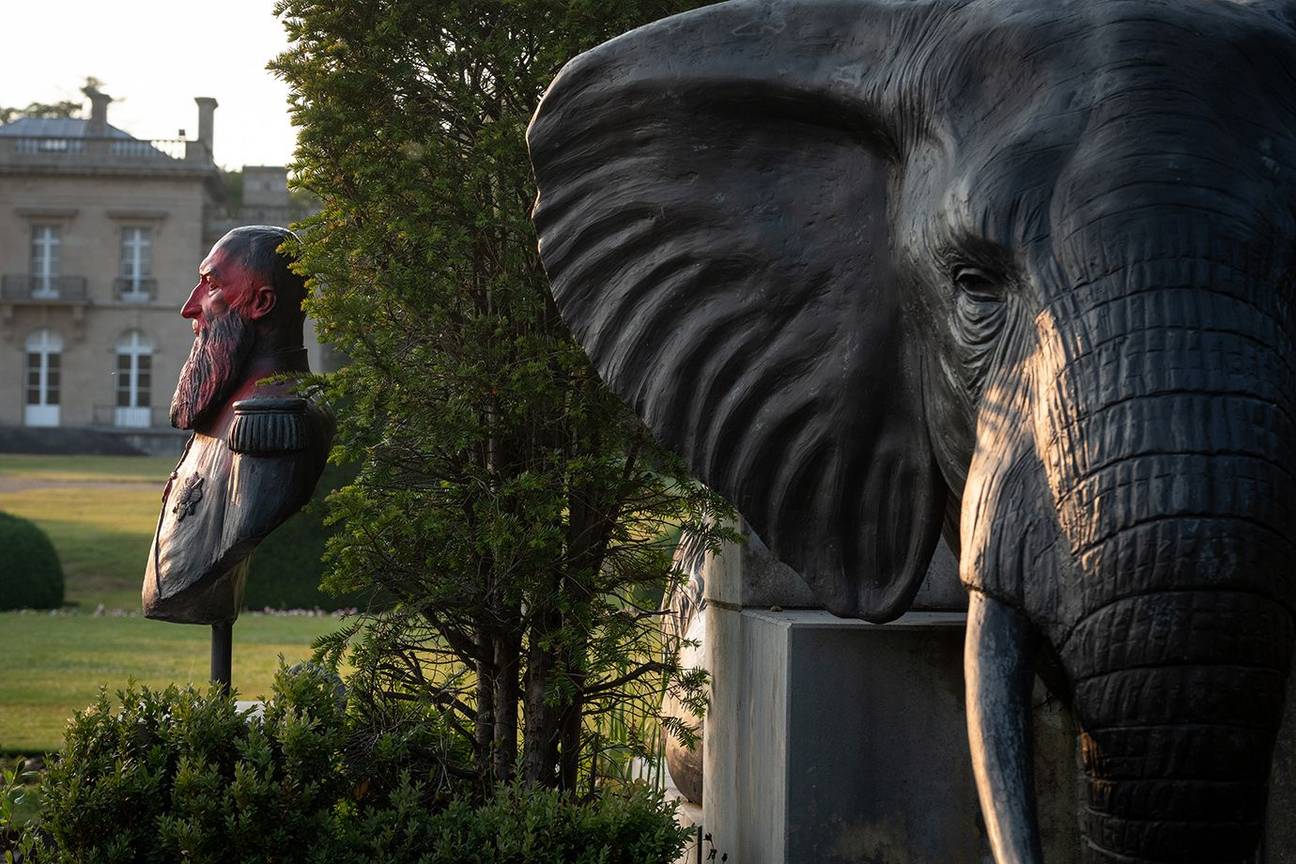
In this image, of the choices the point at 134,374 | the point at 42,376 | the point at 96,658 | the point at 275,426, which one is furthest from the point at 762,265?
the point at 42,376

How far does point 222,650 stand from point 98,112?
55.4 m

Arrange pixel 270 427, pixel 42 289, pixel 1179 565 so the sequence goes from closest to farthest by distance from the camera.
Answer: pixel 1179 565, pixel 270 427, pixel 42 289

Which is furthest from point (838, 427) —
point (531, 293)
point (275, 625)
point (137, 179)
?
point (137, 179)

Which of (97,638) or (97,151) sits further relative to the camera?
(97,151)

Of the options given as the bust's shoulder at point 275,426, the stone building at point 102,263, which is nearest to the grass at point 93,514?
the stone building at point 102,263

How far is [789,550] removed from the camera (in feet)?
9.50

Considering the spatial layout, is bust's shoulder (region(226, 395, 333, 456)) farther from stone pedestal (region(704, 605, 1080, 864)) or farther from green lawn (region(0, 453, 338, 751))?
stone pedestal (region(704, 605, 1080, 864))

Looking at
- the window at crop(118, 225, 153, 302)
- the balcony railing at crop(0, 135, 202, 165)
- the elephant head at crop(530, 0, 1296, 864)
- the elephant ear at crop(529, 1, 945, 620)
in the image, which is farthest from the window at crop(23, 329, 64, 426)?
the elephant head at crop(530, 0, 1296, 864)

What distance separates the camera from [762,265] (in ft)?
9.02

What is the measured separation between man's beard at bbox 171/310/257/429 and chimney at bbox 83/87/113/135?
5398 centimetres

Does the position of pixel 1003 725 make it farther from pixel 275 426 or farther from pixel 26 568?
pixel 26 568

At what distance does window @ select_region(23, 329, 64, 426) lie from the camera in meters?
51.4

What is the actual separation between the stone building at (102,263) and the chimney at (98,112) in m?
2.96

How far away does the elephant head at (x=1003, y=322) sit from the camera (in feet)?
6.30
